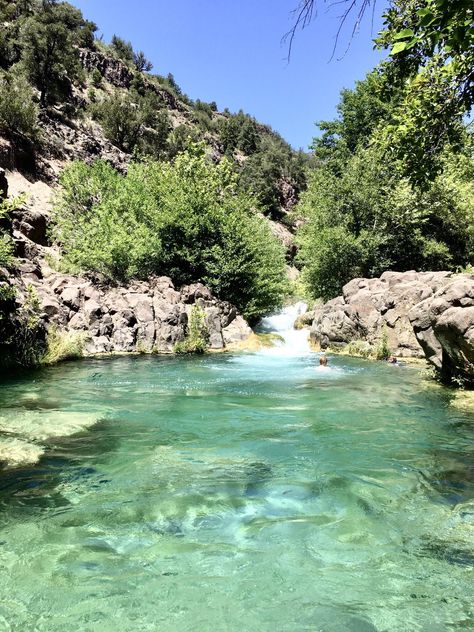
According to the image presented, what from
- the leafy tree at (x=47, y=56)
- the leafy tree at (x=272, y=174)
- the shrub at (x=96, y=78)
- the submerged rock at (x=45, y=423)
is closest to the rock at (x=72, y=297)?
the submerged rock at (x=45, y=423)

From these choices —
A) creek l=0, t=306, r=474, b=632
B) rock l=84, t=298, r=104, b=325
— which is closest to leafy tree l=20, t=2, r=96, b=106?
rock l=84, t=298, r=104, b=325

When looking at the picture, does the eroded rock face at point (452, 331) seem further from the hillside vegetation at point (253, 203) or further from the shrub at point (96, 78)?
the shrub at point (96, 78)

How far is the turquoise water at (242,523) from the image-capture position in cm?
325

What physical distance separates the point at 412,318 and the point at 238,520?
11.2 m

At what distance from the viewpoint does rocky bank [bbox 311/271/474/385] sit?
10.7 meters

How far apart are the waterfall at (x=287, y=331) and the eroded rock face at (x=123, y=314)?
2119 millimetres

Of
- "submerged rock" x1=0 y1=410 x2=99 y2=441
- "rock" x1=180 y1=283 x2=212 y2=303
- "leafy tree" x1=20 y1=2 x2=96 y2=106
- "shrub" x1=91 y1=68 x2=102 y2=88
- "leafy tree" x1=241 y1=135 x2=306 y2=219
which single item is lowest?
"submerged rock" x1=0 y1=410 x2=99 y2=441

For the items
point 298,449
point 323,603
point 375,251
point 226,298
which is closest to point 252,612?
point 323,603

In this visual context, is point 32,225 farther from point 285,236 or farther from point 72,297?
point 285,236

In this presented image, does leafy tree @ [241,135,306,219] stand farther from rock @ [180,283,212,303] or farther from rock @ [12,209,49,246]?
rock @ [180,283,212,303]

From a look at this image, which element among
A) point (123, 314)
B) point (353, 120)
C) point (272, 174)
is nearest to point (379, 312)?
point (123, 314)

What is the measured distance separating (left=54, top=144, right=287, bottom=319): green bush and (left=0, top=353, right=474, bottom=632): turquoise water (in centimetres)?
1544

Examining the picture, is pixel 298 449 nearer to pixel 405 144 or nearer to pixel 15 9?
pixel 405 144

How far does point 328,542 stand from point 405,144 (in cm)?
628
